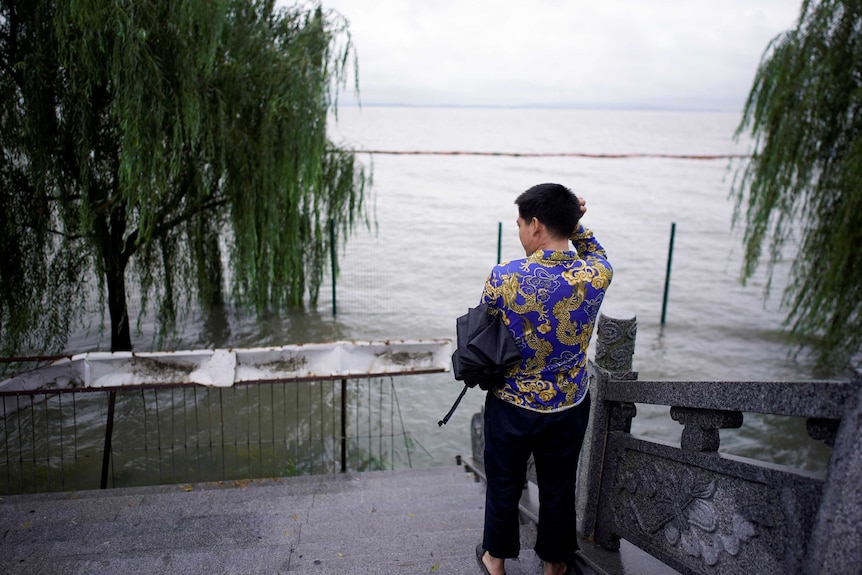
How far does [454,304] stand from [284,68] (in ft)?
21.9

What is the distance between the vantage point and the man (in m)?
2.66

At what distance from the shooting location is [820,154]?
954 cm

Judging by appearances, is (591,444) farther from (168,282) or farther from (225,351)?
(168,282)

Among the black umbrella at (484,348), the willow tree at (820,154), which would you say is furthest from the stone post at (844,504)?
the willow tree at (820,154)

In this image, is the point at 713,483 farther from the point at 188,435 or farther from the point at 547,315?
the point at 188,435

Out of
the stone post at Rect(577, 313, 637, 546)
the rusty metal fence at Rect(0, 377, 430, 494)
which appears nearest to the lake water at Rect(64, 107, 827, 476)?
the stone post at Rect(577, 313, 637, 546)

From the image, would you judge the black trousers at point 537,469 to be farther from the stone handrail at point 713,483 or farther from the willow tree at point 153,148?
the willow tree at point 153,148

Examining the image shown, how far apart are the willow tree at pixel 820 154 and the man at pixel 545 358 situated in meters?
7.52

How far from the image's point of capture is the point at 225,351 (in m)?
5.68

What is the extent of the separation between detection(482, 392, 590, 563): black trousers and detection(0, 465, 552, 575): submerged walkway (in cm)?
32

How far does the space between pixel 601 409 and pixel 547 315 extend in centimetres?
84

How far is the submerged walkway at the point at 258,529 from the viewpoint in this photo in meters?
3.48

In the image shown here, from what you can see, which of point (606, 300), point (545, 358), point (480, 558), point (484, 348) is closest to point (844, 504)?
point (545, 358)

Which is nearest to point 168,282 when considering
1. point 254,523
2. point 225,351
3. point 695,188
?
point 225,351
